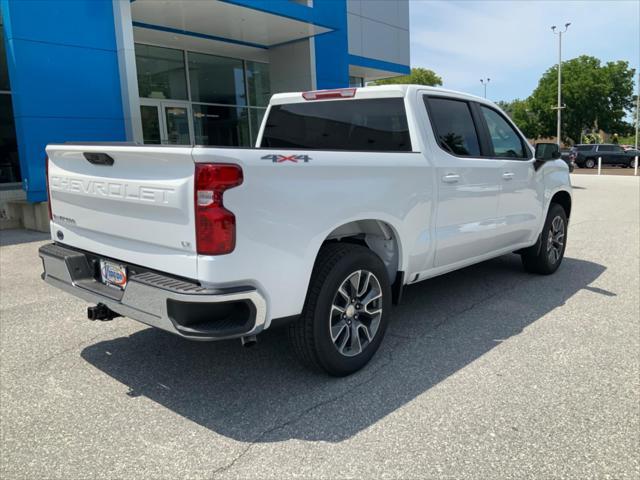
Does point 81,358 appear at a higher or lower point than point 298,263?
lower

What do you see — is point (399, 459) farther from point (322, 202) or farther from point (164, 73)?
point (164, 73)

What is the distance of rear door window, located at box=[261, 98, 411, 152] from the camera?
4.42 m

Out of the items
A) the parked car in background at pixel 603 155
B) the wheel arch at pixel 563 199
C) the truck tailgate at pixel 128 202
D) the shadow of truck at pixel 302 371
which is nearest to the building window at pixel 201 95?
the wheel arch at pixel 563 199

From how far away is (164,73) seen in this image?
47.8 ft

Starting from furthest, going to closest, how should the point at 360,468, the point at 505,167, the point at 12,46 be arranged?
the point at 12,46 < the point at 505,167 < the point at 360,468

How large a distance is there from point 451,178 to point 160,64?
1212 cm

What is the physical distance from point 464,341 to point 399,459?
1.75m

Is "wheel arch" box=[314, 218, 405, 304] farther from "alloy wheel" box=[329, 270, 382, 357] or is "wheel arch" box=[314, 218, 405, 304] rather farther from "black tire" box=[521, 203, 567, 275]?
"black tire" box=[521, 203, 567, 275]

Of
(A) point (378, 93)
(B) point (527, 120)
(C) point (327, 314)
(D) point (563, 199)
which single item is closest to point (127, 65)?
(A) point (378, 93)

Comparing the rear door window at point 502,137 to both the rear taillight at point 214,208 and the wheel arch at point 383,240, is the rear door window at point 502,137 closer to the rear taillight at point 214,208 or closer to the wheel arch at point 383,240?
the wheel arch at point 383,240

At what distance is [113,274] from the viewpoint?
11.2ft

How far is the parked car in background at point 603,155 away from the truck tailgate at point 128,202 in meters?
36.0

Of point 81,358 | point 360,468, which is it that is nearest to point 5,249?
point 81,358

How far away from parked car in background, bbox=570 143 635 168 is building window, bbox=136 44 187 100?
1102 inches
